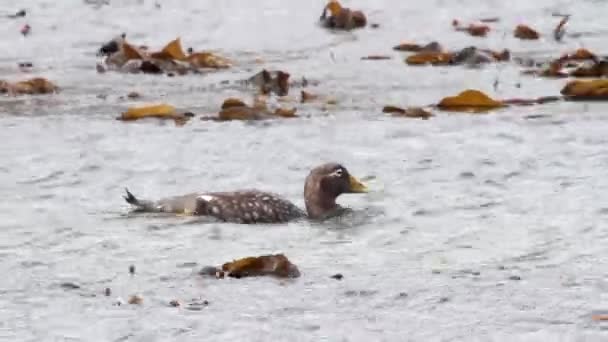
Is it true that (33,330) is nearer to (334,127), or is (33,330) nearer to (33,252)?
(33,252)

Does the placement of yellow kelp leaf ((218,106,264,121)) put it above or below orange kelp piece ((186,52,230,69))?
below

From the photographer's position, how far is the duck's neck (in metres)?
11.4

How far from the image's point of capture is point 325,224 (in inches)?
445

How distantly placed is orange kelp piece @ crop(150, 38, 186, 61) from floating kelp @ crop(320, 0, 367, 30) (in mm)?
3725

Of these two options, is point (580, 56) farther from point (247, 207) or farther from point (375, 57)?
point (247, 207)

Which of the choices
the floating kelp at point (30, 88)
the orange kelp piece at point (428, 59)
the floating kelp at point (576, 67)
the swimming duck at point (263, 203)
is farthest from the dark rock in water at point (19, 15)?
the swimming duck at point (263, 203)

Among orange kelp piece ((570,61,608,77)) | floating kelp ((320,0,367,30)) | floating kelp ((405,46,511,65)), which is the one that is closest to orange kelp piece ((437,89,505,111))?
orange kelp piece ((570,61,608,77))

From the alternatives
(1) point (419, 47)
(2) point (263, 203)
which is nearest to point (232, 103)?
(2) point (263, 203)

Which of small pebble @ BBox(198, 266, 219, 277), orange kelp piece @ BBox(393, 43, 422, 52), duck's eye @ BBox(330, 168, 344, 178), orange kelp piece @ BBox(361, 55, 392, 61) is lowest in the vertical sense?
small pebble @ BBox(198, 266, 219, 277)

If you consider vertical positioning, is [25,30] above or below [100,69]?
above

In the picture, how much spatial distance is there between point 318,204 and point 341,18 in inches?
443

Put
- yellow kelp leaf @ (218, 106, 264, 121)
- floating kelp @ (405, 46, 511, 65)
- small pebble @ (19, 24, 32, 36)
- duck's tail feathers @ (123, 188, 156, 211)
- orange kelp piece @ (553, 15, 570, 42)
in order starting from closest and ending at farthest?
duck's tail feathers @ (123, 188, 156, 211) < yellow kelp leaf @ (218, 106, 264, 121) < floating kelp @ (405, 46, 511, 65) < orange kelp piece @ (553, 15, 570, 42) < small pebble @ (19, 24, 32, 36)

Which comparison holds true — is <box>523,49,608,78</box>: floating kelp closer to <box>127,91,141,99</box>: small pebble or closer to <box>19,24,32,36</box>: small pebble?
<box>127,91,141,99</box>: small pebble

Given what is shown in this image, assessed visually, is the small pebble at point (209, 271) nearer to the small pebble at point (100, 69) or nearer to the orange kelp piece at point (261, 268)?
the orange kelp piece at point (261, 268)
